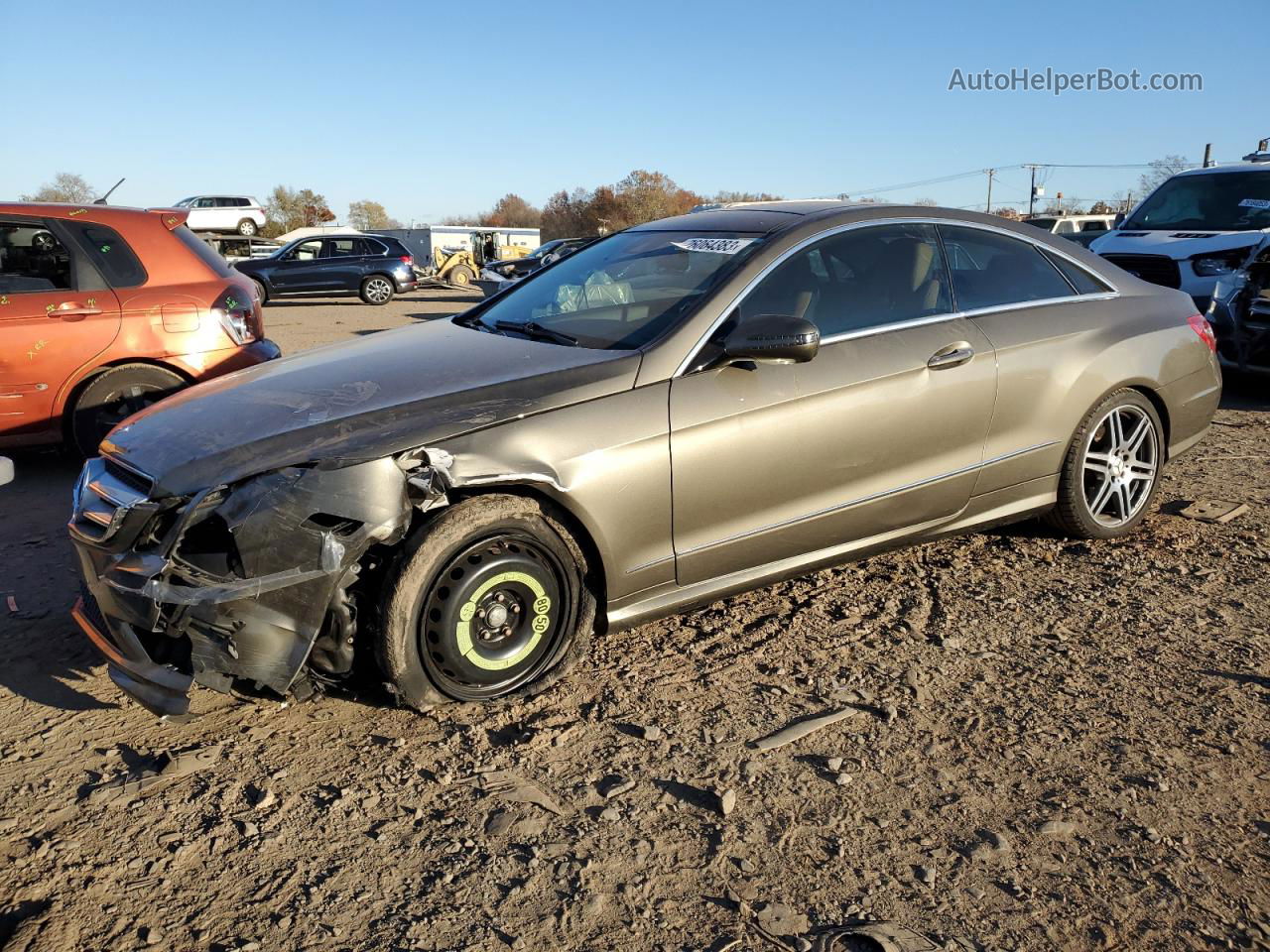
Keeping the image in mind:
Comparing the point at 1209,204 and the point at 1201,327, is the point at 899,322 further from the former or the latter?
the point at 1209,204

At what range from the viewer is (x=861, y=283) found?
4062mm

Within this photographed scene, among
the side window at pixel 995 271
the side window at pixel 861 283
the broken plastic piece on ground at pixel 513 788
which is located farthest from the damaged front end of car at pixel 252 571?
the side window at pixel 995 271

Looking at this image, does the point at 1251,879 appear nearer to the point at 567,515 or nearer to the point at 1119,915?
the point at 1119,915

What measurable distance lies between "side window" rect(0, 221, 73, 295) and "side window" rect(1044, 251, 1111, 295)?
224 inches

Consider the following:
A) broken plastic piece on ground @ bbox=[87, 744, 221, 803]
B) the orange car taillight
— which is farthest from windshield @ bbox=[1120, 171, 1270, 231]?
broken plastic piece on ground @ bbox=[87, 744, 221, 803]

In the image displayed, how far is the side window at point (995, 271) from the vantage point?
14.2ft

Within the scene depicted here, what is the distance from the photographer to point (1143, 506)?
16.1ft

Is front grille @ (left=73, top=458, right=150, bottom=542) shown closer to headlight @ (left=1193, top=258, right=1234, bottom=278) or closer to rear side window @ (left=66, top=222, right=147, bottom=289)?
rear side window @ (left=66, top=222, right=147, bottom=289)

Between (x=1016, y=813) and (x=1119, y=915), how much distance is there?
42 centimetres

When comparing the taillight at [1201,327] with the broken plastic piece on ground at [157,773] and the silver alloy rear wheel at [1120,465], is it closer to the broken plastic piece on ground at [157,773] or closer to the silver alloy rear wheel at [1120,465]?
the silver alloy rear wheel at [1120,465]

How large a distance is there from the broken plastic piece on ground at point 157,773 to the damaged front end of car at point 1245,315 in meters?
8.52

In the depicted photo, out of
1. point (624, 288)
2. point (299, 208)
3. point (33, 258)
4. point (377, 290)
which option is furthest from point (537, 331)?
point (299, 208)

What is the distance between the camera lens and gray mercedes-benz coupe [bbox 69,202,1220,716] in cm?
301

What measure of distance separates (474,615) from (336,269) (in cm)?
2092
